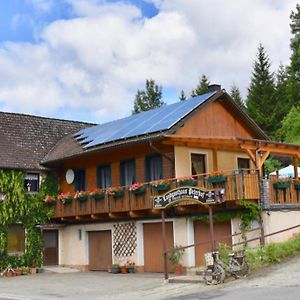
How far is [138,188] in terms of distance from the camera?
2492 cm

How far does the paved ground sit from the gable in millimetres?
6729

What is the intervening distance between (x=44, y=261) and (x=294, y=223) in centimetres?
1360

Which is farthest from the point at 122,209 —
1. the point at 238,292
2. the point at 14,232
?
the point at 238,292

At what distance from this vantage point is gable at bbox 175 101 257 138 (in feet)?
86.9

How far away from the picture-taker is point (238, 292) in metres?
16.0

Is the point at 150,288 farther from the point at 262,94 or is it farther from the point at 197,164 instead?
the point at 262,94

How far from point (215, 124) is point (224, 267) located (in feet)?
34.8

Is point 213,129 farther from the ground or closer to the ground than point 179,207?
farther from the ground

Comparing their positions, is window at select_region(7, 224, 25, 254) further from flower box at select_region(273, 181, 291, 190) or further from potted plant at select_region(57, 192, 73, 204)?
flower box at select_region(273, 181, 291, 190)

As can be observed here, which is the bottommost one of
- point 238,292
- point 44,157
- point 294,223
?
point 238,292

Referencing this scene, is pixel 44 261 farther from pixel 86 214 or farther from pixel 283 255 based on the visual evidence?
pixel 283 255

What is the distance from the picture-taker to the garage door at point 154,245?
25562mm

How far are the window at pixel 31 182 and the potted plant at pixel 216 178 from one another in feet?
38.0

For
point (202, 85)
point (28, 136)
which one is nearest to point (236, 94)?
point (202, 85)
